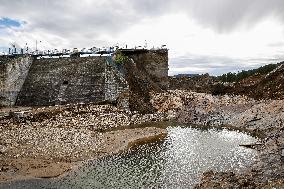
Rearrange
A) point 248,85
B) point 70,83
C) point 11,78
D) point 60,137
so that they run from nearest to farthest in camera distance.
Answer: point 60,137
point 11,78
point 70,83
point 248,85

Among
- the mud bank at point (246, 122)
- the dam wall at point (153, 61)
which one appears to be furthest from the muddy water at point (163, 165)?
the dam wall at point (153, 61)

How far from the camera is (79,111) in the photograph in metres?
52.3

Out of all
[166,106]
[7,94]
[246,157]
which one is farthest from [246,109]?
[7,94]

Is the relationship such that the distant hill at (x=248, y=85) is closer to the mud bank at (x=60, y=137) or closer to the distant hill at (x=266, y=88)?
the distant hill at (x=266, y=88)

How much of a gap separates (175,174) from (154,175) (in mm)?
1519

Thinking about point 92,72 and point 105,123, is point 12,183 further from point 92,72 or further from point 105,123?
point 92,72

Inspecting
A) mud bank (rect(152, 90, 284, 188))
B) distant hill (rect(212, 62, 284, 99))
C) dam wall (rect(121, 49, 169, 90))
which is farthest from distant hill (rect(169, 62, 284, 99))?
dam wall (rect(121, 49, 169, 90))

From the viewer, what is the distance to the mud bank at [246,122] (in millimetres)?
24531

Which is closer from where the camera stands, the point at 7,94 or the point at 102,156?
the point at 102,156

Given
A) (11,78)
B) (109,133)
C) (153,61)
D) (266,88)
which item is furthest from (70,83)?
(266,88)

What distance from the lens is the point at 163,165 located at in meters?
30.8

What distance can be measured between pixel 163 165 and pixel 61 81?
37.6 meters

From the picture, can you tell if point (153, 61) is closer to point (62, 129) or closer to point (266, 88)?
point (266, 88)

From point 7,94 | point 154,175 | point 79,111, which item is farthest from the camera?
point 7,94
